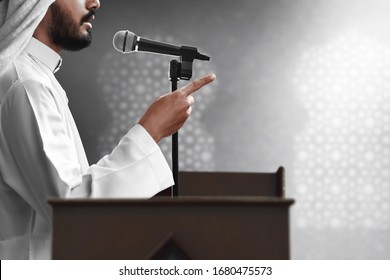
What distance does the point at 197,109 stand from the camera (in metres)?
3.65

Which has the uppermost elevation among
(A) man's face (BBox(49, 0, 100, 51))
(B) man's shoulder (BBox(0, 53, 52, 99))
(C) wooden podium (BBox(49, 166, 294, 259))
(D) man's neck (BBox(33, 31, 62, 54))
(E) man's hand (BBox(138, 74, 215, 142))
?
(A) man's face (BBox(49, 0, 100, 51))

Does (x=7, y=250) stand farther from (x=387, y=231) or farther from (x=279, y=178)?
(x=387, y=231)

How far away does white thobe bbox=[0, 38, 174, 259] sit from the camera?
1.06 metres

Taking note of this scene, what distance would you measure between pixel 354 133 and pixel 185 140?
119 centimetres

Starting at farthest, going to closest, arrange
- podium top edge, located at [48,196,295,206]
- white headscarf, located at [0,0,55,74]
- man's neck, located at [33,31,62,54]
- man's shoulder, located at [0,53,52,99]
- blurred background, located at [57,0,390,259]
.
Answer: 1. blurred background, located at [57,0,390,259]
2. man's neck, located at [33,31,62,54]
3. white headscarf, located at [0,0,55,74]
4. man's shoulder, located at [0,53,52,99]
5. podium top edge, located at [48,196,295,206]

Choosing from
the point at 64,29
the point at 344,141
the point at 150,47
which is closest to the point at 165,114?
the point at 150,47

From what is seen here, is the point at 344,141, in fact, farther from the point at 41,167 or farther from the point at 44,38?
the point at 41,167

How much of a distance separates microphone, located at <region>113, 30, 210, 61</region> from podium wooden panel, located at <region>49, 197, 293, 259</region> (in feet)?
2.16

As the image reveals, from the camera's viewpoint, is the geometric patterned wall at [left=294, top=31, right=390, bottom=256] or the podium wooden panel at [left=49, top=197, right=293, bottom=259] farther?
the geometric patterned wall at [left=294, top=31, right=390, bottom=256]

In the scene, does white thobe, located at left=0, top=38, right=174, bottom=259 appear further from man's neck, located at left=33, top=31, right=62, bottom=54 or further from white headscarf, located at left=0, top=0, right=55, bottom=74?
man's neck, located at left=33, top=31, right=62, bottom=54

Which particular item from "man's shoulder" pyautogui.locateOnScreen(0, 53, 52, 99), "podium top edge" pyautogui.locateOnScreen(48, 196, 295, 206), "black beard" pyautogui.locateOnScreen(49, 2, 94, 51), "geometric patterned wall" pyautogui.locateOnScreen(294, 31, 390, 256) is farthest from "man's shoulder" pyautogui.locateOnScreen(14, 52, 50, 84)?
"geometric patterned wall" pyautogui.locateOnScreen(294, 31, 390, 256)

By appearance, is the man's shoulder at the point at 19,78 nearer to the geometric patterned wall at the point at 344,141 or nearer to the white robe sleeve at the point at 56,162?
the white robe sleeve at the point at 56,162

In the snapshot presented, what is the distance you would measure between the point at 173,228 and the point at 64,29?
972 mm
